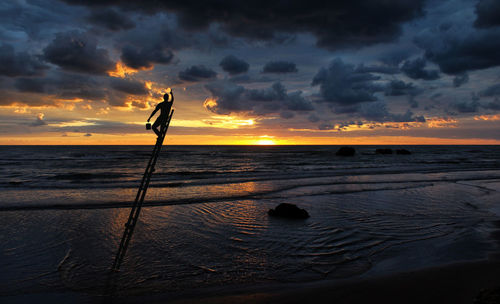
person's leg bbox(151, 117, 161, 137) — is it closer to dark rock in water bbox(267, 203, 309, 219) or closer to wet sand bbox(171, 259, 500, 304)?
wet sand bbox(171, 259, 500, 304)

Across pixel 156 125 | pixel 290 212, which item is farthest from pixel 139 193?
pixel 290 212

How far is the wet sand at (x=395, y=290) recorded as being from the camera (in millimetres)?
4809

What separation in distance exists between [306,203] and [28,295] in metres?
11.0

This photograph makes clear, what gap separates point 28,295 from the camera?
5.16 meters

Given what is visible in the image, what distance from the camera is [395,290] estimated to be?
511 cm

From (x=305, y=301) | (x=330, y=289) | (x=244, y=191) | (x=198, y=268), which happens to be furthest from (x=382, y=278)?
(x=244, y=191)

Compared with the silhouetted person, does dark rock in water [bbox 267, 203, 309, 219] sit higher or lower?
lower

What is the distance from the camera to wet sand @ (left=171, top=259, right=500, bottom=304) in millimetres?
4809

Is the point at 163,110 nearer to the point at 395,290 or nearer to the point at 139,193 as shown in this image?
the point at 139,193

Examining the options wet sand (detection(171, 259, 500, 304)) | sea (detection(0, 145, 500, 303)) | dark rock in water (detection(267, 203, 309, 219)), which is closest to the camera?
wet sand (detection(171, 259, 500, 304))

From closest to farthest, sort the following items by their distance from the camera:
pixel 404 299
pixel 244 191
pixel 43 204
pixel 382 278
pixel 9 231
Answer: pixel 404 299 → pixel 382 278 → pixel 9 231 → pixel 43 204 → pixel 244 191

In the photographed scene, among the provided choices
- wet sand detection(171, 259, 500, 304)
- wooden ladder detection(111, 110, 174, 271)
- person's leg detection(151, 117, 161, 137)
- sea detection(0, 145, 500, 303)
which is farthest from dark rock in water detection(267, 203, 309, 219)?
person's leg detection(151, 117, 161, 137)

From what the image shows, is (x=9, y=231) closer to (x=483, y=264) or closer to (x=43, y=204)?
(x=43, y=204)

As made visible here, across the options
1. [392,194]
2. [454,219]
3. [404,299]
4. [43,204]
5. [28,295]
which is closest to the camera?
[404,299]
